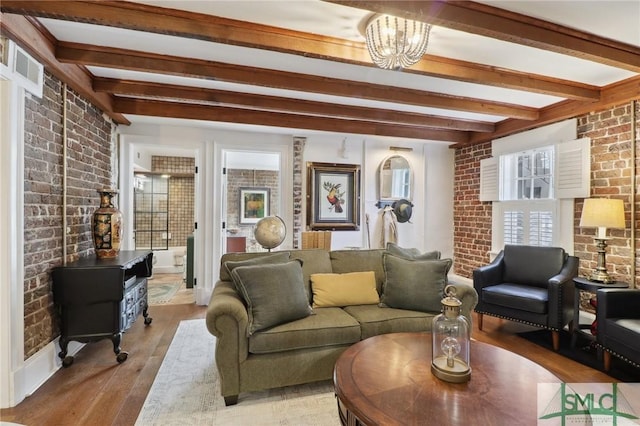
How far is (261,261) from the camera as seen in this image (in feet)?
8.50

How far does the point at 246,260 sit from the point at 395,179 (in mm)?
3047

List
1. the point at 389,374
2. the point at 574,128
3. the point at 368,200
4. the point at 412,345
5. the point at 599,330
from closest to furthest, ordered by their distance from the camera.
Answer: the point at 389,374 < the point at 412,345 < the point at 599,330 < the point at 574,128 < the point at 368,200

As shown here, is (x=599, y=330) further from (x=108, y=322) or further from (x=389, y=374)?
(x=108, y=322)

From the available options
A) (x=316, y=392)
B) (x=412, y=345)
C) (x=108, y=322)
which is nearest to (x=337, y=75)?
(x=412, y=345)

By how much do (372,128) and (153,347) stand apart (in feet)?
11.9

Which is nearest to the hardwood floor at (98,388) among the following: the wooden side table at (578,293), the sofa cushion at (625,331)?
the sofa cushion at (625,331)

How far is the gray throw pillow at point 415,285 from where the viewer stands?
2.53 m

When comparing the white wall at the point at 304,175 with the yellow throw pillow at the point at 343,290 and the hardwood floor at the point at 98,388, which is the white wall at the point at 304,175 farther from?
the yellow throw pillow at the point at 343,290

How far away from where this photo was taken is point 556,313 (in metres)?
2.89

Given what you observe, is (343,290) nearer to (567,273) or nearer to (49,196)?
(567,273)

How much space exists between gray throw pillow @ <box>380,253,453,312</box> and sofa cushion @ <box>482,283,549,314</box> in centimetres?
102

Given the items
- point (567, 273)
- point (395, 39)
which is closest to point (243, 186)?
point (395, 39)

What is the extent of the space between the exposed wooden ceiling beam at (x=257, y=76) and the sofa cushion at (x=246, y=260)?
146cm

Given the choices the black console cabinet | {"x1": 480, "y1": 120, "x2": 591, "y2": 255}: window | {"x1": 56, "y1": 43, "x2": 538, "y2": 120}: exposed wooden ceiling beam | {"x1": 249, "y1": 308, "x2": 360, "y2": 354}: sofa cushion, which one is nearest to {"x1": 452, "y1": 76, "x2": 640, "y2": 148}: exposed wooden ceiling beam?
{"x1": 480, "y1": 120, "x2": 591, "y2": 255}: window
